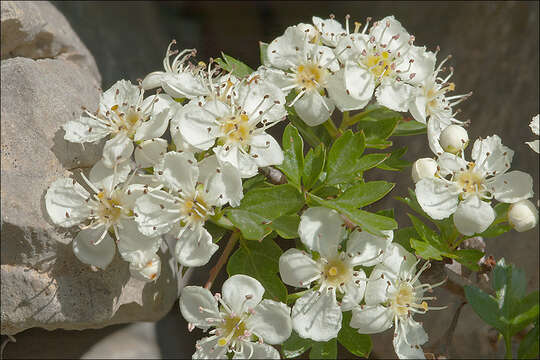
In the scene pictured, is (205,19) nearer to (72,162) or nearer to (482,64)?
(482,64)

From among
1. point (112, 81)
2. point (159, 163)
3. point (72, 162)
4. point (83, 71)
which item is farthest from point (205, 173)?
point (112, 81)

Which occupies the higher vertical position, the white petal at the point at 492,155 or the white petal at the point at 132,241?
the white petal at the point at 492,155

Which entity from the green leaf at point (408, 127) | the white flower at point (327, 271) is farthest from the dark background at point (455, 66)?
the white flower at point (327, 271)

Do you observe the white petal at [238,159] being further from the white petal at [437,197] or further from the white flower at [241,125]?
the white petal at [437,197]

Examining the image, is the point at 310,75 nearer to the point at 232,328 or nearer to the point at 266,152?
the point at 266,152

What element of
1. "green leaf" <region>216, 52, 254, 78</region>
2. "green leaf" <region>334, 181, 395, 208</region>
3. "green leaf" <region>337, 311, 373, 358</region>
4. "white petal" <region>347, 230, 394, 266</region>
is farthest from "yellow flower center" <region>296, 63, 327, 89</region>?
"green leaf" <region>337, 311, 373, 358</region>

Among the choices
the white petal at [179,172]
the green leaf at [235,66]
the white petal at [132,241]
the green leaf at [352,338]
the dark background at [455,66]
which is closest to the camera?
the white petal at [179,172]
